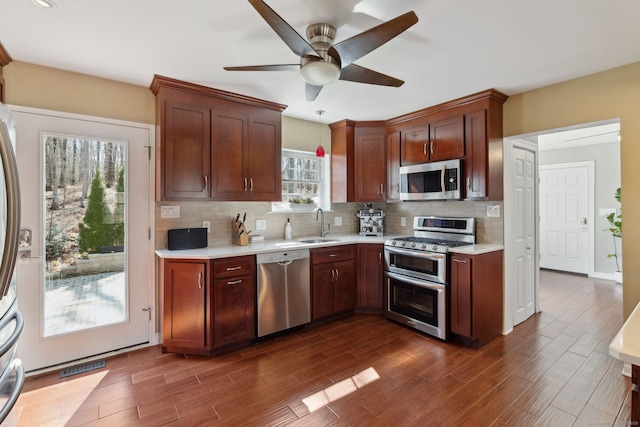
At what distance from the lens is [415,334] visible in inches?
126

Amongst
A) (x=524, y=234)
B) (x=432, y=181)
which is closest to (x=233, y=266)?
(x=432, y=181)

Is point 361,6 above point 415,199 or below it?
above

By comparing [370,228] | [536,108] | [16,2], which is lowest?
[370,228]

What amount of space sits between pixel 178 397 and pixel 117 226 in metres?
1.59

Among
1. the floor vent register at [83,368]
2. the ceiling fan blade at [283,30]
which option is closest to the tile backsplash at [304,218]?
the floor vent register at [83,368]

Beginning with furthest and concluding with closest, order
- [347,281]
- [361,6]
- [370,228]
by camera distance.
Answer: [370,228], [347,281], [361,6]

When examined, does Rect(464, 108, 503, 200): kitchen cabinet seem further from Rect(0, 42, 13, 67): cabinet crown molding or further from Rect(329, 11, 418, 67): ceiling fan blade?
Rect(0, 42, 13, 67): cabinet crown molding

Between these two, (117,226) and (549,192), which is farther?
(549,192)

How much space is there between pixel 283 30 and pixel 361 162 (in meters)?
2.68

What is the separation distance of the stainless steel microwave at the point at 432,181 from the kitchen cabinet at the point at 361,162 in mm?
372

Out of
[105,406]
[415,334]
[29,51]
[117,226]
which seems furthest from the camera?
[415,334]

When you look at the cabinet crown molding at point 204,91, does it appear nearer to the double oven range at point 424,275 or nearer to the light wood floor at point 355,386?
the double oven range at point 424,275

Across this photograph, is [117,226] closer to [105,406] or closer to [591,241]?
[105,406]

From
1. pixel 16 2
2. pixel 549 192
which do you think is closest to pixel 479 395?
pixel 16 2
